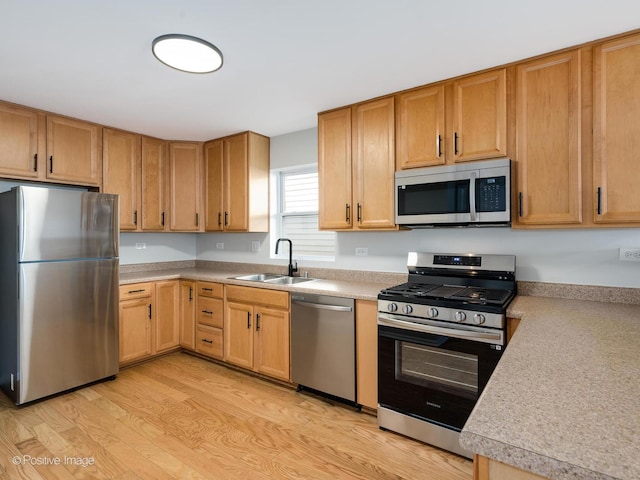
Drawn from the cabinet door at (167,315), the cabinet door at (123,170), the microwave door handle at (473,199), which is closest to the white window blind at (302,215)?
the cabinet door at (167,315)

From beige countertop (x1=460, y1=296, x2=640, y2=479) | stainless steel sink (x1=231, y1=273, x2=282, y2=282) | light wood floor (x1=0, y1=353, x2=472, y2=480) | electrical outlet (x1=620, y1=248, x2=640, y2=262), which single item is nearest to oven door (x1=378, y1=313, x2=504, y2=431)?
light wood floor (x1=0, y1=353, x2=472, y2=480)

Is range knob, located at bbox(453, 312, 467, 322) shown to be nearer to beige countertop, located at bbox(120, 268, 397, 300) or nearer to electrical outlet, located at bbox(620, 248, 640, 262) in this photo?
beige countertop, located at bbox(120, 268, 397, 300)

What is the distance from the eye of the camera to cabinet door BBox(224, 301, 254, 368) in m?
3.14

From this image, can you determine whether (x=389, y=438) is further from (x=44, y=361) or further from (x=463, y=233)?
(x=44, y=361)

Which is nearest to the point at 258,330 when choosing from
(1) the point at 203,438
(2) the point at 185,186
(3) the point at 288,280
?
(3) the point at 288,280

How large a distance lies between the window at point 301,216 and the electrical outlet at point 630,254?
2116 millimetres

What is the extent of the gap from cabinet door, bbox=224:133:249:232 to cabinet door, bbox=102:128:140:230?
36.4 inches

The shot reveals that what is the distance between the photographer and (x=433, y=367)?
2123 mm

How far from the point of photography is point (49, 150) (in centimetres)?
302

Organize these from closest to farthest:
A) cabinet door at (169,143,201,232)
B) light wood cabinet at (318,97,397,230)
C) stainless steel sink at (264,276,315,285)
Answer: light wood cabinet at (318,97,397,230) < stainless steel sink at (264,276,315,285) < cabinet door at (169,143,201,232)

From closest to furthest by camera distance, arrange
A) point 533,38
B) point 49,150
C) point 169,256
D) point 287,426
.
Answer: point 533,38, point 287,426, point 49,150, point 169,256

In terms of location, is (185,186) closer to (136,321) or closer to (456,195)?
(136,321)

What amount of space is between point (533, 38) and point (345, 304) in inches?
78.1

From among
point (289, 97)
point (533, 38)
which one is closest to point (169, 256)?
point (289, 97)
